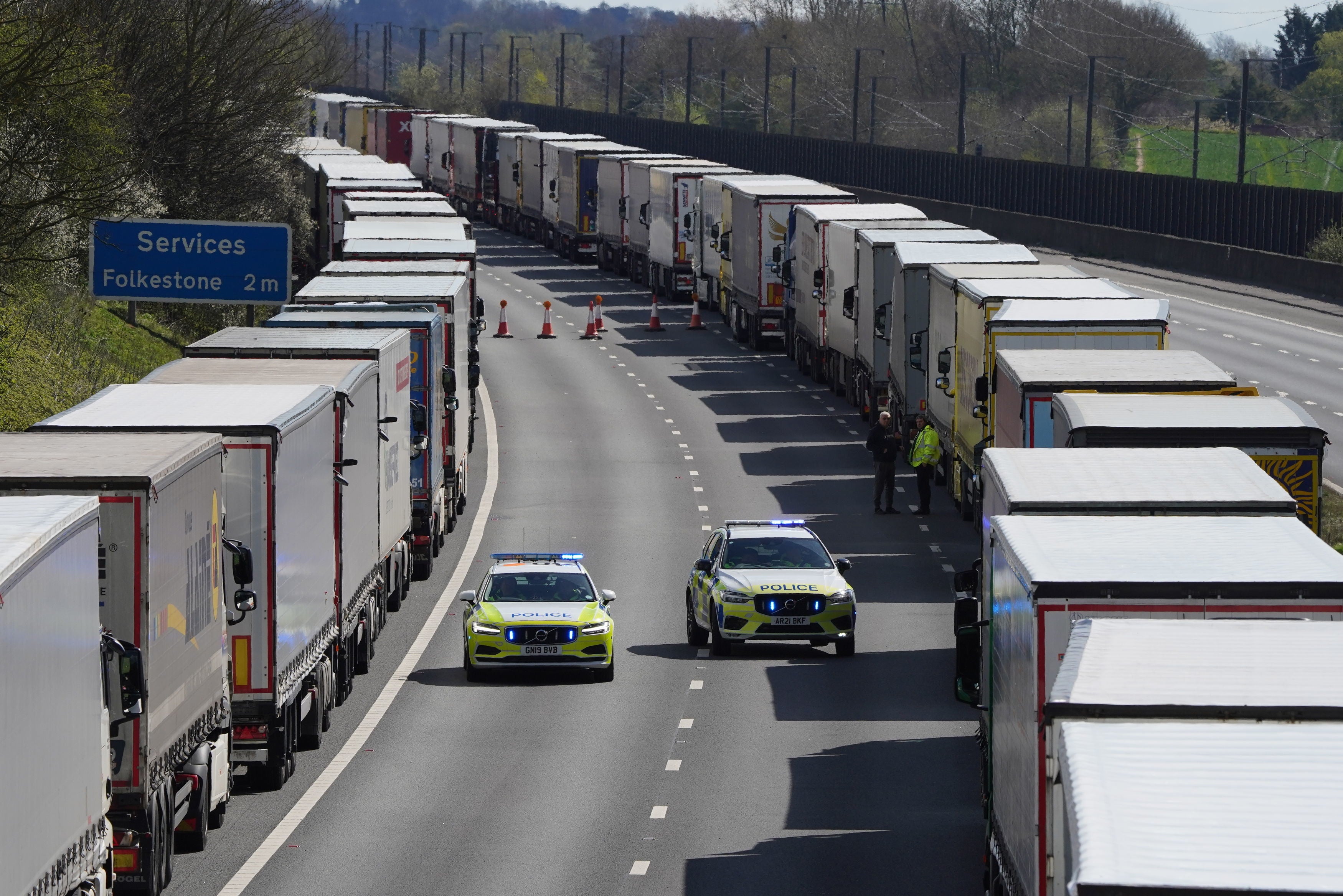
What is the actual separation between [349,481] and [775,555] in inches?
240

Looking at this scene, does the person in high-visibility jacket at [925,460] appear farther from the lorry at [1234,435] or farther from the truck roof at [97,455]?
the truck roof at [97,455]

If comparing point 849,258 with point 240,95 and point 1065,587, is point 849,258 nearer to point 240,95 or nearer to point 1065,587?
point 240,95

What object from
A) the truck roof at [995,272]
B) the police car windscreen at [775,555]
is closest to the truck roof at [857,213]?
the truck roof at [995,272]

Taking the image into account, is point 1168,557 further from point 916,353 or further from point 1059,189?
point 1059,189

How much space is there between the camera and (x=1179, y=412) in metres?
23.2

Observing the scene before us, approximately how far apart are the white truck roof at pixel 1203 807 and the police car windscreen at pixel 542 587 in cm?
1601

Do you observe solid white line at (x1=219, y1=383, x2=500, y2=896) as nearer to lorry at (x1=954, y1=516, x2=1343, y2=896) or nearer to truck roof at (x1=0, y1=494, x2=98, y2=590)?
truck roof at (x1=0, y1=494, x2=98, y2=590)

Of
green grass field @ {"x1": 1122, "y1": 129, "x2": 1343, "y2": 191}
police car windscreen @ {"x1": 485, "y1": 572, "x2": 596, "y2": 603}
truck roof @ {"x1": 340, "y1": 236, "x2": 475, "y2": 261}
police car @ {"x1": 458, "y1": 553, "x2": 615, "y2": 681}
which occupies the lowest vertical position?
police car @ {"x1": 458, "y1": 553, "x2": 615, "y2": 681}

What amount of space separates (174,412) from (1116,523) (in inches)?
311

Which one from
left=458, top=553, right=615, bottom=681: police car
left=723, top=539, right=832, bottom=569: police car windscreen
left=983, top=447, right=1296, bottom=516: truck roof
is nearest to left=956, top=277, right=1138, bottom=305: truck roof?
left=723, top=539, right=832, bottom=569: police car windscreen

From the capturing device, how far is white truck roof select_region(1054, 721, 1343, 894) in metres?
7.64

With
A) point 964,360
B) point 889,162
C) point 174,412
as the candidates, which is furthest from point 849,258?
point 889,162

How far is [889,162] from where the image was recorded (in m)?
89.5

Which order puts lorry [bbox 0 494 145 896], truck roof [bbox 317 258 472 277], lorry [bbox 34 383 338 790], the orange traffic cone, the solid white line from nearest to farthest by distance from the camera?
lorry [bbox 0 494 145 896]
the solid white line
lorry [bbox 34 383 338 790]
truck roof [bbox 317 258 472 277]
the orange traffic cone
